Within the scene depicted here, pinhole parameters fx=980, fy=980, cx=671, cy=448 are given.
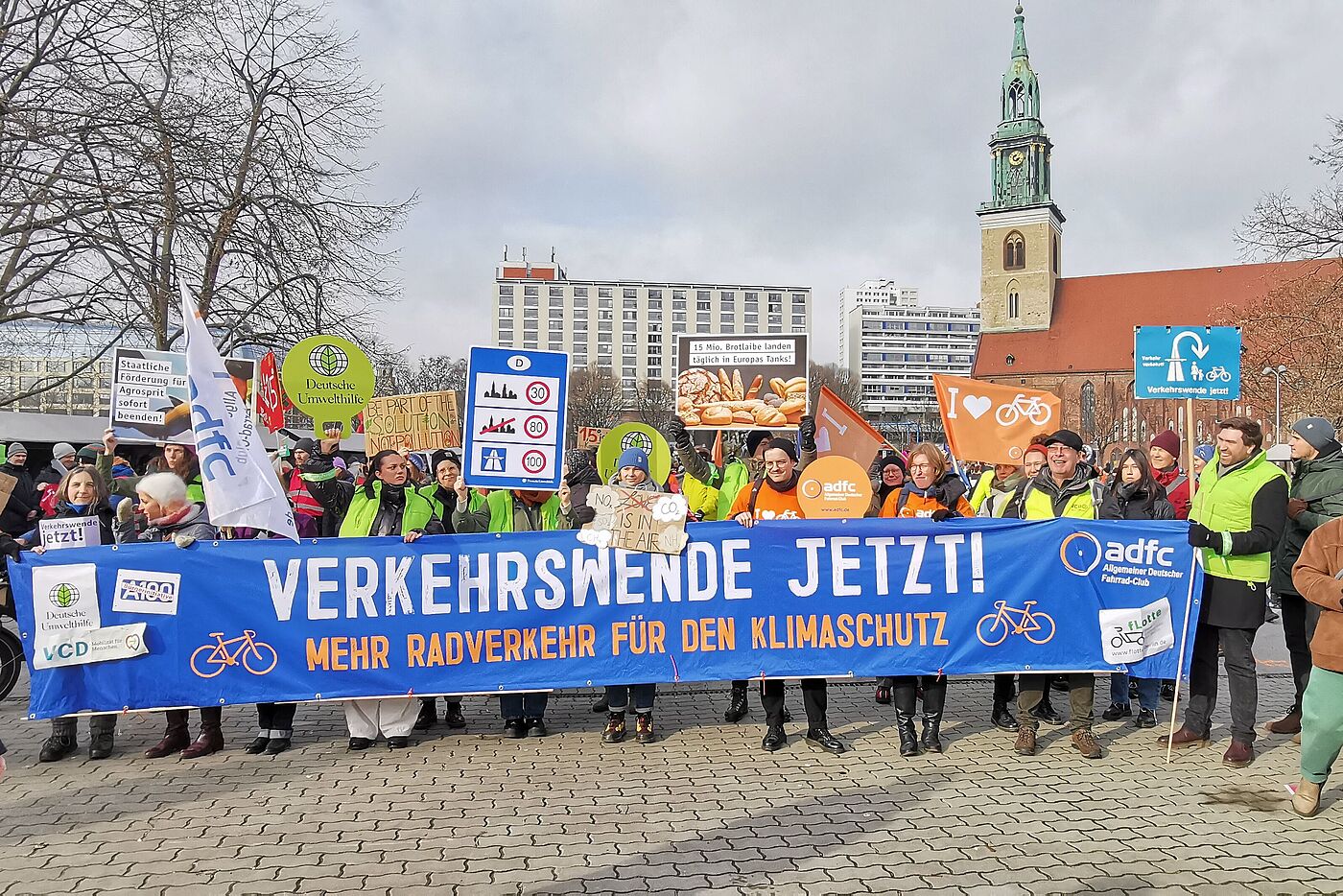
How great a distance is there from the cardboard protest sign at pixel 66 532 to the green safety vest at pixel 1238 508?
707 centimetres

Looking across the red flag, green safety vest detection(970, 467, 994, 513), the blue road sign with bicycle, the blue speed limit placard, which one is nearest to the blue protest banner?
the blue speed limit placard

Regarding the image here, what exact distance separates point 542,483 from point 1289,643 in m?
5.19

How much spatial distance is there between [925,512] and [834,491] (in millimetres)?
636

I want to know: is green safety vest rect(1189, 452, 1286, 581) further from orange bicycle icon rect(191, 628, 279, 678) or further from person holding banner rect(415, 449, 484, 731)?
orange bicycle icon rect(191, 628, 279, 678)

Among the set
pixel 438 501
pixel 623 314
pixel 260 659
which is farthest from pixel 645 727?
pixel 623 314

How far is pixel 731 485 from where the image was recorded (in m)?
8.77

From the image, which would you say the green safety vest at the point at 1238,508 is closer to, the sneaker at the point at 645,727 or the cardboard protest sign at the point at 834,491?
the cardboard protest sign at the point at 834,491

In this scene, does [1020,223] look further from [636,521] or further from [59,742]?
[59,742]

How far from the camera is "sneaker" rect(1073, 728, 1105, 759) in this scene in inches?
238

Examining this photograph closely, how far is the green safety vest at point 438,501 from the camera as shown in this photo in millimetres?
6750

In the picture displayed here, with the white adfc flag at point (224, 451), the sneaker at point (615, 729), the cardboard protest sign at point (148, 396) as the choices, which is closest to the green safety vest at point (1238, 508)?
the sneaker at point (615, 729)

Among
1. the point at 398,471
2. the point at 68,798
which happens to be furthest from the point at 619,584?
the point at 68,798

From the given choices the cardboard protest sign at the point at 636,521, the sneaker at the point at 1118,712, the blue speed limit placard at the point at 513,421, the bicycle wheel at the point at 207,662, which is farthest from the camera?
the sneaker at the point at 1118,712

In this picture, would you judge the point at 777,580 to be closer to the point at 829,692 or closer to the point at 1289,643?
the point at 829,692
